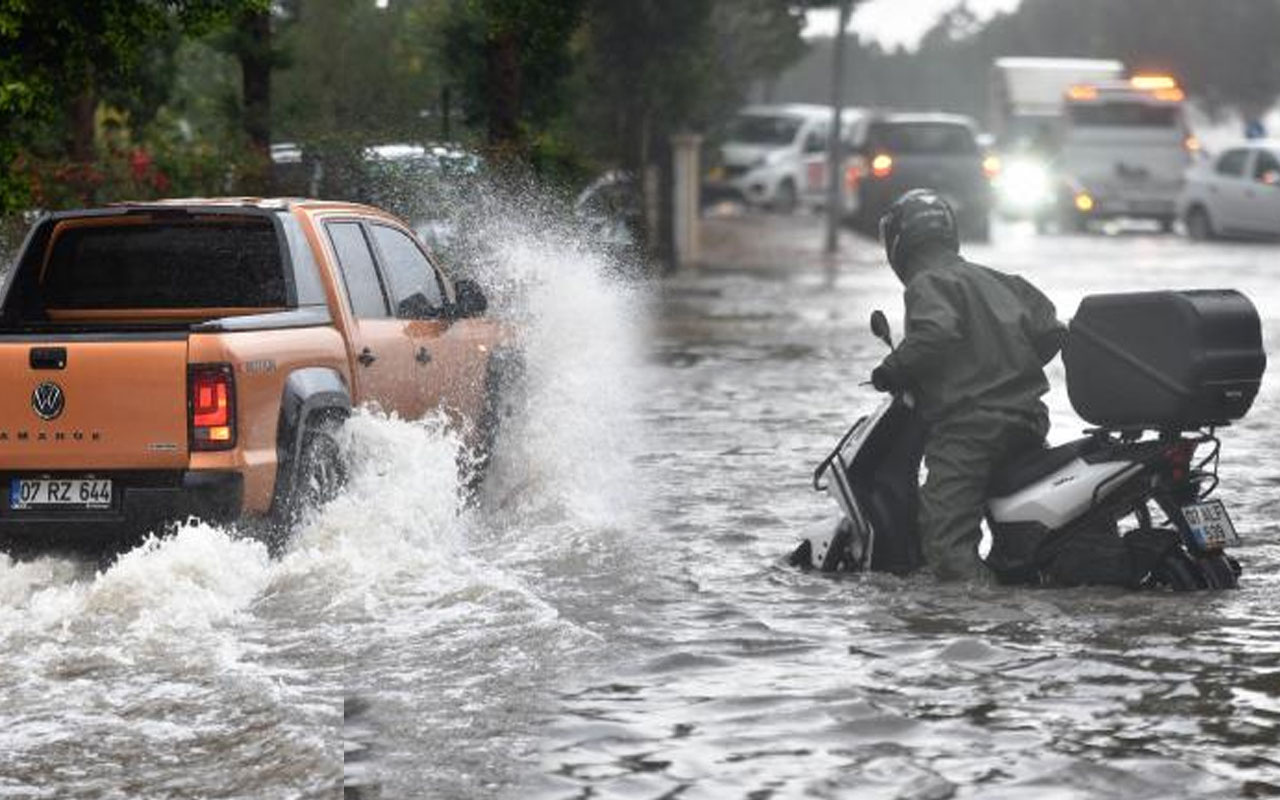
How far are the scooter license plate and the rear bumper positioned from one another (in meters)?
3.36

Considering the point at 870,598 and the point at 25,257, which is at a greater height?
the point at 25,257

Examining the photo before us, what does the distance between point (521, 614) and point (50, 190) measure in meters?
11.7

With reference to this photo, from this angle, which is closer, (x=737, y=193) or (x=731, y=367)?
(x=731, y=367)

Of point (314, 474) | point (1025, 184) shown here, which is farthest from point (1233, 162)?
point (314, 474)

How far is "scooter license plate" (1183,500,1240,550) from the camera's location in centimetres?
998

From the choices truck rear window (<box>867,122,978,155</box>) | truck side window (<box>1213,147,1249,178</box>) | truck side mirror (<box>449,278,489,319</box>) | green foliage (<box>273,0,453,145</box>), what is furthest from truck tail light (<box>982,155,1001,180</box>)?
truck side mirror (<box>449,278,489,319</box>)

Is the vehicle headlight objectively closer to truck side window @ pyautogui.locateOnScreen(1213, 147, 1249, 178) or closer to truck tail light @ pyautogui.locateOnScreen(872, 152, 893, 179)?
truck side window @ pyautogui.locateOnScreen(1213, 147, 1249, 178)

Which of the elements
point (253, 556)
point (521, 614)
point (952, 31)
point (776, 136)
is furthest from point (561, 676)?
point (952, 31)

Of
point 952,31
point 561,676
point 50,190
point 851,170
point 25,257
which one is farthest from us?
point 952,31

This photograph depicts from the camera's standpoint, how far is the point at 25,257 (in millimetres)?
11227

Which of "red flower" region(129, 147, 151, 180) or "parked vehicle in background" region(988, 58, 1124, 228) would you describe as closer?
"red flower" region(129, 147, 151, 180)

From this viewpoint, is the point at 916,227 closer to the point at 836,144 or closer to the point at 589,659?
the point at 589,659

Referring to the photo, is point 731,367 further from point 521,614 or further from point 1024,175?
point 1024,175

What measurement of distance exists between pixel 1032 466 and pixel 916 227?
1.02 meters
